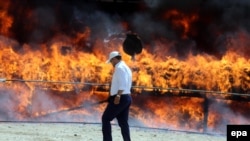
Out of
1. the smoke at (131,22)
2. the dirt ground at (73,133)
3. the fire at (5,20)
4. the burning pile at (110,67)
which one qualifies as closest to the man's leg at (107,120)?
the dirt ground at (73,133)

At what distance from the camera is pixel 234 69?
39.4ft

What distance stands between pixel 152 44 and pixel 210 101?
2368 mm

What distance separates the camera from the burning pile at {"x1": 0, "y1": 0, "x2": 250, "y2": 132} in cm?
1191

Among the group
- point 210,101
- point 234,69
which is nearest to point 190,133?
point 210,101

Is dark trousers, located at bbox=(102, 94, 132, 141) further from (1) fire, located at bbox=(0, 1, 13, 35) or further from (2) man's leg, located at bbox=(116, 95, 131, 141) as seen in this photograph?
(1) fire, located at bbox=(0, 1, 13, 35)

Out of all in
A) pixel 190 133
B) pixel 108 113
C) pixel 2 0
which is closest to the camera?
pixel 108 113

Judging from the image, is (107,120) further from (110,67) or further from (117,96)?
(110,67)

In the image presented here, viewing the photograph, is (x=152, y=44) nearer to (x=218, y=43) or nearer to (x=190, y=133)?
(x=218, y=43)

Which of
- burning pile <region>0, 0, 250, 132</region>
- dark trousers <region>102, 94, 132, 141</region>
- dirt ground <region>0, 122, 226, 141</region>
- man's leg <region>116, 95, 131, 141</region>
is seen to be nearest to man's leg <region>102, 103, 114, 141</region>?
dark trousers <region>102, 94, 132, 141</region>

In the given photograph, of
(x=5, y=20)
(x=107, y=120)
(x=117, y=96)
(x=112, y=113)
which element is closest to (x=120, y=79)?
(x=117, y=96)

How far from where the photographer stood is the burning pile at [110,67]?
11914 millimetres

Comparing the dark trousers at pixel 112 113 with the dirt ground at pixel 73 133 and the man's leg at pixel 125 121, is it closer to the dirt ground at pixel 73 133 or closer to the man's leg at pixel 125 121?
the man's leg at pixel 125 121

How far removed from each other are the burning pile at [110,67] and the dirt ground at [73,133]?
4.77ft

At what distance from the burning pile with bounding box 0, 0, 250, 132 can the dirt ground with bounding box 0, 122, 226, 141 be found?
4.77ft
